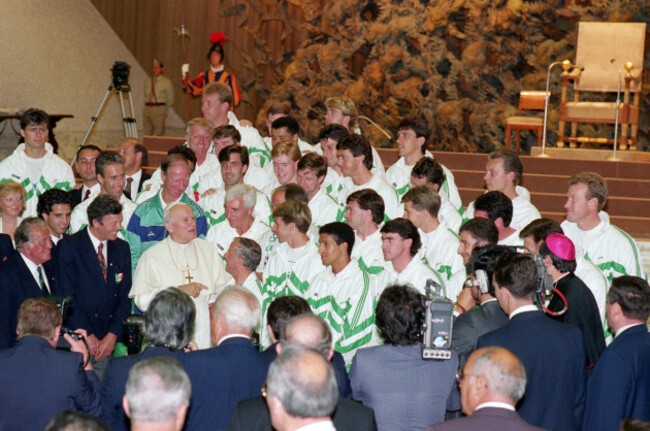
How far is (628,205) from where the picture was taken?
9.52 m

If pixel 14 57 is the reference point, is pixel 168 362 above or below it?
below

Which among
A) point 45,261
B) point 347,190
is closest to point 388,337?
point 45,261

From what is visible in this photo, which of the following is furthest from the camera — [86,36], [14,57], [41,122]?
[86,36]

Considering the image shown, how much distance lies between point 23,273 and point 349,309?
1.93 metres

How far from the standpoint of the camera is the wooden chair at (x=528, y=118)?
38.5 ft

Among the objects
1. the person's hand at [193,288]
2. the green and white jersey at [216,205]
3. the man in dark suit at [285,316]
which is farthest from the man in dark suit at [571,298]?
the green and white jersey at [216,205]

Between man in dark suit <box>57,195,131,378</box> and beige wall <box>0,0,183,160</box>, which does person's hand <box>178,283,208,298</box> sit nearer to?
man in dark suit <box>57,195,131,378</box>

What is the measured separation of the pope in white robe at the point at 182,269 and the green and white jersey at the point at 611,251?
2395 mm

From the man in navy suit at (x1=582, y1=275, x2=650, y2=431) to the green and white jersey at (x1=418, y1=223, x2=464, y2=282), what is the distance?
1.70 meters

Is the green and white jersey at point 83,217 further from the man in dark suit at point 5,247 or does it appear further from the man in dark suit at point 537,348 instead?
the man in dark suit at point 537,348

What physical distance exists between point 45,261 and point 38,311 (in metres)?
1.74

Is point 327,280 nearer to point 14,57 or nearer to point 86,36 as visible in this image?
point 14,57

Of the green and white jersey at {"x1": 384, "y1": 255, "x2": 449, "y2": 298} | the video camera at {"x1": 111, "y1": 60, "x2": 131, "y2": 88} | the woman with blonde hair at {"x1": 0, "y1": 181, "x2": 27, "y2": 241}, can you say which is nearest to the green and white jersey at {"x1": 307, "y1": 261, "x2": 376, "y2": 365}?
the green and white jersey at {"x1": 384, "y1": 255, "x2": 449, "y2": 298}

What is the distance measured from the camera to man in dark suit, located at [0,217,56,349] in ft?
16.3
